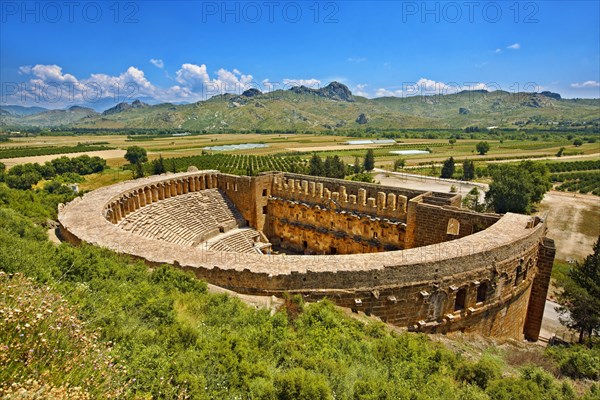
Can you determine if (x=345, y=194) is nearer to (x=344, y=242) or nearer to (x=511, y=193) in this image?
(x=344, y=242)

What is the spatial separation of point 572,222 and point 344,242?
3511 cm

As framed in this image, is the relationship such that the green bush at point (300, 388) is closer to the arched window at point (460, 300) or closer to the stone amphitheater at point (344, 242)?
the stone amphitheater at point (344, 242)

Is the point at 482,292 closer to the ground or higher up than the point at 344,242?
higher up

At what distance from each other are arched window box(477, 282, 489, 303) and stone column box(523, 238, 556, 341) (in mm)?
4340

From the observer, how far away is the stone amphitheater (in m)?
12.4

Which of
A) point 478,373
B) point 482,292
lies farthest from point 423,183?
point 478,373

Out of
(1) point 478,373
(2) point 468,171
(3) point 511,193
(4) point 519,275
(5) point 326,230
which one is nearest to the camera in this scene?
(1) point 478,373

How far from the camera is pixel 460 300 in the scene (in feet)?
45.0

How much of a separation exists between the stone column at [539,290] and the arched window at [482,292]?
4340mm

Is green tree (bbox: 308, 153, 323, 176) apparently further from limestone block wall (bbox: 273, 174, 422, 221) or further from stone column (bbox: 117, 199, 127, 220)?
A: stone column (bbox: 117, 199, 127, 220)

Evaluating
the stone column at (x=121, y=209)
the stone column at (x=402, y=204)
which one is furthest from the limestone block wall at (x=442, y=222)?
the stone column at (x=121, y=209)

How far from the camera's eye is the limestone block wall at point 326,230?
2189cm

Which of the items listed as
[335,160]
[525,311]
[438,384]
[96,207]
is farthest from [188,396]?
[335,160]

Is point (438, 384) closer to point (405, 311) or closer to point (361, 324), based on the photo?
point (361, 324)
